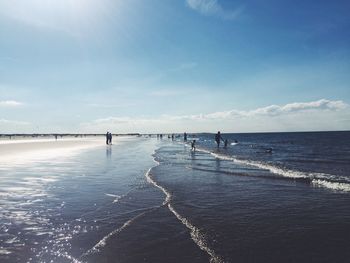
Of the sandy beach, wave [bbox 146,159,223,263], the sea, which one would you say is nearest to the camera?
wave [bbox 146,159,223,263]

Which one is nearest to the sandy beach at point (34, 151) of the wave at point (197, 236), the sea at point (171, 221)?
the sea at point (171, 221)

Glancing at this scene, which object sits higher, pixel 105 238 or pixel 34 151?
pixel 34 151

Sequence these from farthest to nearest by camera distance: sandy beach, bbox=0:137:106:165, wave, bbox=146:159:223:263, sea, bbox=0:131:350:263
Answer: sandy beach, bbox=0:137:106:165, sea, bbox=0:131:350:263, wave, bbox=146:159:223:263

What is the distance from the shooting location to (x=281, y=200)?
39.9ft

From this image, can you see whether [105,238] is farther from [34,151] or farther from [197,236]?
[34,151]

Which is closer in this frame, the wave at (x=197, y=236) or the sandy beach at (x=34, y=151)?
the wave at (x=197, y=236)

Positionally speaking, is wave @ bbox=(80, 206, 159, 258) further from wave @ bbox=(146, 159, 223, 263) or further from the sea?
wave @ bbox=(146, 159, 223, 263)

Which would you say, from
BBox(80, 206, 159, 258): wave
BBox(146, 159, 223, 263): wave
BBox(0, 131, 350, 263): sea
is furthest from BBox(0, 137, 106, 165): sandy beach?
BBox(80, 206, 159, 258): wave

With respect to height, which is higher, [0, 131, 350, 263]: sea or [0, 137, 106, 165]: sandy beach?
[0, 137, 106, 165]: sandy beach

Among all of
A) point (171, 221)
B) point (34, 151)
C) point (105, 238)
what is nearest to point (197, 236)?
point (171, 221)

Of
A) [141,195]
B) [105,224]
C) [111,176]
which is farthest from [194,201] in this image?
[111,176]

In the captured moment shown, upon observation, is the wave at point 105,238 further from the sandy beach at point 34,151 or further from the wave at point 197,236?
the sandy beach at point 34,151

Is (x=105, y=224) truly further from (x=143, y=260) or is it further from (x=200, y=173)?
(x=200, y=173)

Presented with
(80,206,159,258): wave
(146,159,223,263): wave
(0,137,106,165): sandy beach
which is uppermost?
(0,137,106,165): sandy beach
